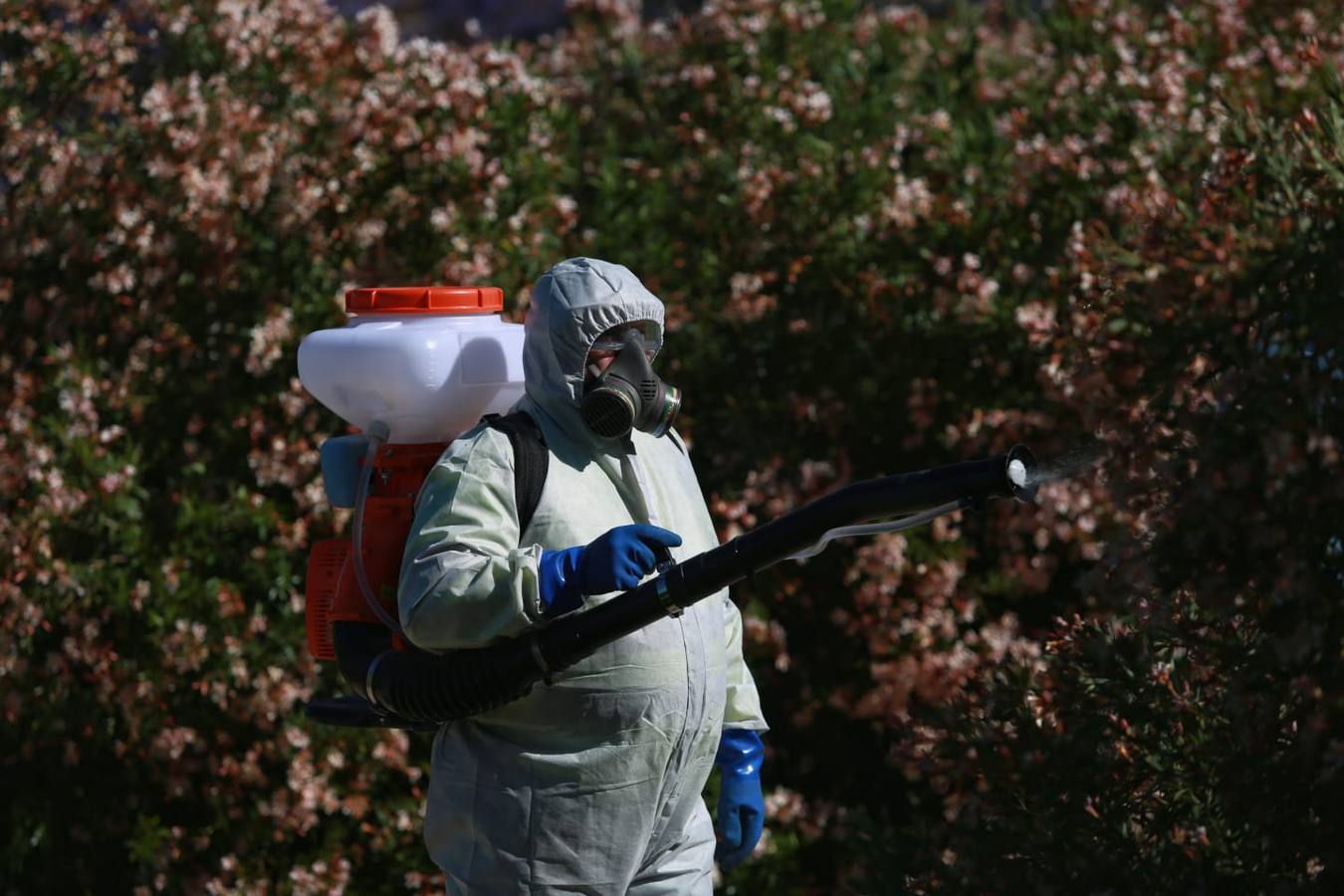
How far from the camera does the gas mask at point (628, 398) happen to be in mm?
3006

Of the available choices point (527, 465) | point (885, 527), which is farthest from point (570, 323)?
point (885, 527)

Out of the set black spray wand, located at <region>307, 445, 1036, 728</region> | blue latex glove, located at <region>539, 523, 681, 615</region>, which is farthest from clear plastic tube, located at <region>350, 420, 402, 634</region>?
blue latex glove, located at <region>539, 523, 681, 615</region>

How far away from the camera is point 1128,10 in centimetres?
698

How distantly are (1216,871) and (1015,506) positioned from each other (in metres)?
2.37

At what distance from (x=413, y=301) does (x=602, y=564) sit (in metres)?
0.84

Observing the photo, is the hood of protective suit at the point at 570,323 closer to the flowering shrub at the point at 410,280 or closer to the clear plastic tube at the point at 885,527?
the clear plastic tube at the point at 885,527

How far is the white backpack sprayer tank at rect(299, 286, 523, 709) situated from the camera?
3186 mm

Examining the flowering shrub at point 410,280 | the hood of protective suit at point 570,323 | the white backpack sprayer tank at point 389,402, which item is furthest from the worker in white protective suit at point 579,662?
the flowering shrub at point 410,280

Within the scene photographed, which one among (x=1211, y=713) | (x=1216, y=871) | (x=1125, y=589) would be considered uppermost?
(x=1125, y=589)

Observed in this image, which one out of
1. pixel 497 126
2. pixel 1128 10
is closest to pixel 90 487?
pixel 497 126

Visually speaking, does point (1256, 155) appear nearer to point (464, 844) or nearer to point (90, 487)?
point (464, 844)

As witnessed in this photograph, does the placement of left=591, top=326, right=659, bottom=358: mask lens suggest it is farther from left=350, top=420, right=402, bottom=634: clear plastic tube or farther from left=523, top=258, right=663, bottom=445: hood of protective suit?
left=350, top=420, right=402, bottom=634: clear plastic tube

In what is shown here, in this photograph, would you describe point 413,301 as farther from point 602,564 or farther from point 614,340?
point 602,564

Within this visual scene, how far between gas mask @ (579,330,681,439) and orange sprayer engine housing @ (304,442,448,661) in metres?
0.42
